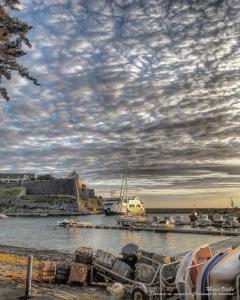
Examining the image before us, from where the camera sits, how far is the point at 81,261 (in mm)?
17906

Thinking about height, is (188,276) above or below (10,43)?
below

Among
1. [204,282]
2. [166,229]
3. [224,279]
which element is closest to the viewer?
[224,279]

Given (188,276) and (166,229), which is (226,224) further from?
(188,276)

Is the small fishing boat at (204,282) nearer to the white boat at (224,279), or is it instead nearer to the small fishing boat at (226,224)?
the white boat at (224,279)

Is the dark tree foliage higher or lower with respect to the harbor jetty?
higher

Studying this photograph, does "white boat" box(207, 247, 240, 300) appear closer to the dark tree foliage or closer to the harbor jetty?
the dark tree foliage

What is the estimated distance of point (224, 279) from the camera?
9.25 m

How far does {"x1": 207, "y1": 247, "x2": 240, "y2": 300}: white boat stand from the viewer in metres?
9.20

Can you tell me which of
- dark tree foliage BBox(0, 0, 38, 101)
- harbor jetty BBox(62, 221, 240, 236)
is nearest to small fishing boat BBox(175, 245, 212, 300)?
dark tree foliage BBox(0, 0, 38, 101)

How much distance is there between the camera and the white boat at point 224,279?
920 centimetres

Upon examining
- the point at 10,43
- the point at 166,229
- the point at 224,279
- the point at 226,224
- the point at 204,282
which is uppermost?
the point at 10,43

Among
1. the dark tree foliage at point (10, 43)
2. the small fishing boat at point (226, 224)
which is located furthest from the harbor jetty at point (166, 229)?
the dark tree foliage at point (10, 43)

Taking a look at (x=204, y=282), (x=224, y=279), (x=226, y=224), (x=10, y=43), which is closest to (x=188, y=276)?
(x=204, y=282)

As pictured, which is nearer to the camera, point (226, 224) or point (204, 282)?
point (204, 282)
